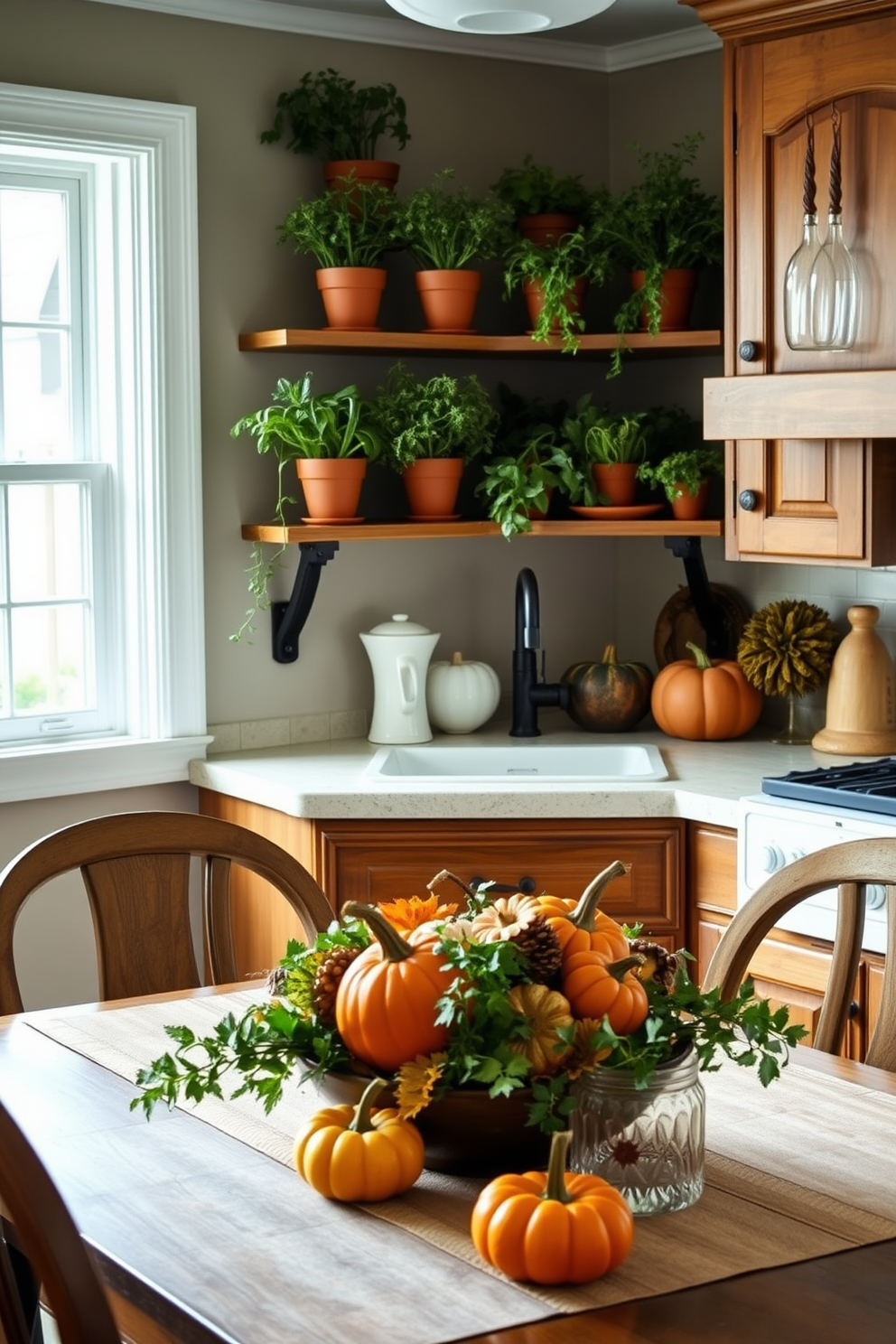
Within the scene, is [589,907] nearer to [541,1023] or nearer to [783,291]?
[541,1023]

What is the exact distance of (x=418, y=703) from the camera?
374 centimetres

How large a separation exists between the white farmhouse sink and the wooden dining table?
1.89 m

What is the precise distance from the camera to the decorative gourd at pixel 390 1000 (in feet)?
4.87

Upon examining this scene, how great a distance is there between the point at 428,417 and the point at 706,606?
791mm

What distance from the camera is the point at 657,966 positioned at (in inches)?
62.8

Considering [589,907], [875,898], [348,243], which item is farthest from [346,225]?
[589,907]

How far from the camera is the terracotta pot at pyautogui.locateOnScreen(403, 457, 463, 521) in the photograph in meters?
3.63

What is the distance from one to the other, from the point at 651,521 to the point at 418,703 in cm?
64

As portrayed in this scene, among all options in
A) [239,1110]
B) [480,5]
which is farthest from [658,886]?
[480,5]

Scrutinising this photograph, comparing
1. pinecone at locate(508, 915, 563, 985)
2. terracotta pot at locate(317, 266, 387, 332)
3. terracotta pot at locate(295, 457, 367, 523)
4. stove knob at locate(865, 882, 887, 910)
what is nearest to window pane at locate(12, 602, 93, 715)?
terracotta pot at locate(295, 457, 367, 523)

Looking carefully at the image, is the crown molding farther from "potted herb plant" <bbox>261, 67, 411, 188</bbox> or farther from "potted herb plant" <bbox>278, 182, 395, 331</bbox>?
"potted herb plant" <bbox>278, 182, 395, 331</bbox>

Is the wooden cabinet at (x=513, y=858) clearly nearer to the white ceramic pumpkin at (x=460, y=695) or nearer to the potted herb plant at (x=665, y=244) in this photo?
→ the white ceramic pumpkin at (x=460, y=695)

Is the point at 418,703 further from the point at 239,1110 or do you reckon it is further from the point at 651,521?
the point at 239,1110

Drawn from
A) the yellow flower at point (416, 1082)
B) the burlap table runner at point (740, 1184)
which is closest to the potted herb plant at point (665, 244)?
the burlap table runner at point (740, 1184)
